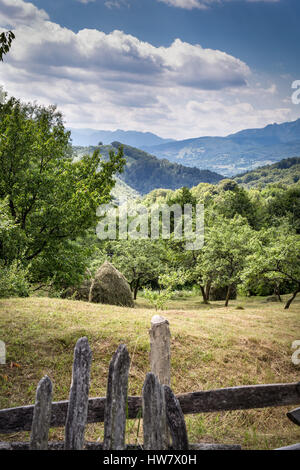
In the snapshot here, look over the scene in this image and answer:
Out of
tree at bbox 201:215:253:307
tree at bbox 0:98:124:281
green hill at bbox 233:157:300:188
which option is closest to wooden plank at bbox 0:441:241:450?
tree at bbox 0:98:124:281

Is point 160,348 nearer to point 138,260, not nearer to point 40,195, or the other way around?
point 40,195

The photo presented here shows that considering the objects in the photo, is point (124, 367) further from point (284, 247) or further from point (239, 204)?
point (239, 204)

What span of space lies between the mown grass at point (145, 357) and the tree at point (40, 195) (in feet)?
13.2

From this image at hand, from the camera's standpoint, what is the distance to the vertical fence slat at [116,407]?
303cm

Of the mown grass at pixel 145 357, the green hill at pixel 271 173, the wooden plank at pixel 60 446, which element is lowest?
the mown grass at pixel 145 357

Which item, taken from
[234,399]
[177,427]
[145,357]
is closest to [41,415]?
[177,427]

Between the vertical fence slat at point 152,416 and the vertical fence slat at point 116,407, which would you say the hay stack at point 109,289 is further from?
the vertical fence slat at point 152,416

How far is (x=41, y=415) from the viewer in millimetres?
2896

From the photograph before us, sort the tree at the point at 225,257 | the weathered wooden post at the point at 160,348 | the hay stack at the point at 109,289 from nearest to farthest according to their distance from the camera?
the weathered wooden post at the point at 160,348 → the hay stack at the point at 109,289 → the tree at the point at 225,257

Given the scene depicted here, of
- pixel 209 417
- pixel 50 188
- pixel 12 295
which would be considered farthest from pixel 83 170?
pixel 209 417

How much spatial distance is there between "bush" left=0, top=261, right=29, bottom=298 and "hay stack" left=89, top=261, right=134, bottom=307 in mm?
4321

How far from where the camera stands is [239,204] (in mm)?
57500

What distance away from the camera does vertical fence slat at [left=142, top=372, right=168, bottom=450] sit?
9.68 feet

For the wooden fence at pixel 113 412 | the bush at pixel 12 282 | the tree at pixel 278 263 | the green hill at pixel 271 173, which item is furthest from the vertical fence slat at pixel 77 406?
the green hill at pixel 271 173
